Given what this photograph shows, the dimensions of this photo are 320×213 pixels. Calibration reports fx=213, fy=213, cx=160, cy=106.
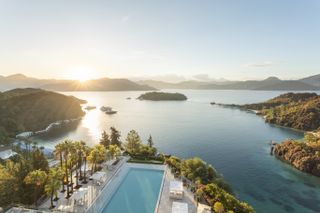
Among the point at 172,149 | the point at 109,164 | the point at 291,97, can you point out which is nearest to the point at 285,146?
the point at 172,149

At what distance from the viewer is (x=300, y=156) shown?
4916 cm

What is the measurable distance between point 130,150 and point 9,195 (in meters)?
21.8

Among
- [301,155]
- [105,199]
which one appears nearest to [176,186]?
[105,199]

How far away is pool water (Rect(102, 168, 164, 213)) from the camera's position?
24337 mm

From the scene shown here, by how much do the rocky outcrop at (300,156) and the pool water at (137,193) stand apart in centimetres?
3328

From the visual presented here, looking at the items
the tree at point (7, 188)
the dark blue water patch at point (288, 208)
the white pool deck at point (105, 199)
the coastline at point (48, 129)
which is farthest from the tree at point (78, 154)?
the coastline at point (48, 129)

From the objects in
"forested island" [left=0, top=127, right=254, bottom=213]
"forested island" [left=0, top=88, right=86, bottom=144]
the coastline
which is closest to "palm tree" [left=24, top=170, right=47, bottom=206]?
"forested island" [left=0, top=127, right=254, bottom=213]

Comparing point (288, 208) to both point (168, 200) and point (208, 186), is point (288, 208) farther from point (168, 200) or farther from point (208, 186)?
point (168, 200)

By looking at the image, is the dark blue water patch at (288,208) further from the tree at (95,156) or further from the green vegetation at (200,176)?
the tree at (95,156)

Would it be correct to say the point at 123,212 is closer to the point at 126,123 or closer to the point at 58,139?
the point at 58,139

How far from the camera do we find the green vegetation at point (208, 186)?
2484cm

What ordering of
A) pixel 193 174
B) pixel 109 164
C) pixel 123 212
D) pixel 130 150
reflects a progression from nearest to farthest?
pixel 123 212
pixel 193 174
pixel 109 164
pixel 130 150

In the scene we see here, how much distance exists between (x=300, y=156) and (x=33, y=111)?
99.6 meters

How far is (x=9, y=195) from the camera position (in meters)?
23.7
